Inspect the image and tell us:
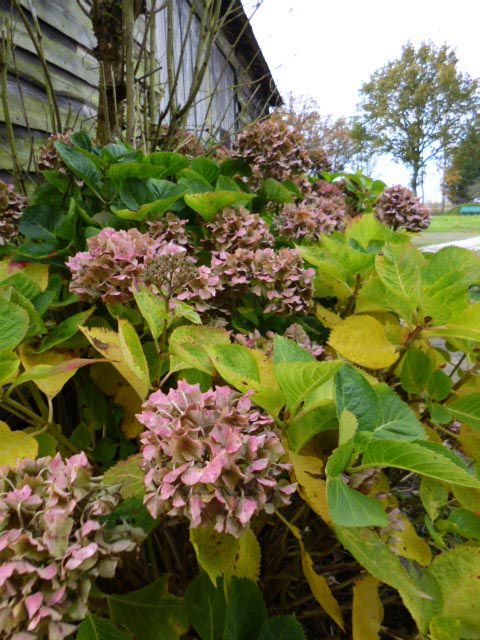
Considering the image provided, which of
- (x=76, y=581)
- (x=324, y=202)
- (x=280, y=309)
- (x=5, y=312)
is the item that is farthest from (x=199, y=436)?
(x=324, y=202)

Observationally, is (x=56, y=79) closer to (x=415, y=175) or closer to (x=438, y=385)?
A: (x=438, y=385)

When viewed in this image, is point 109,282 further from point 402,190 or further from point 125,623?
point 402,190

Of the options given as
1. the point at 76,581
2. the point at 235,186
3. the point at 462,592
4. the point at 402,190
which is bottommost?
the point at 462,592

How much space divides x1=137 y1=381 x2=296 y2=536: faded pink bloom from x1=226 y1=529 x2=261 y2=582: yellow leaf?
8 centimetres

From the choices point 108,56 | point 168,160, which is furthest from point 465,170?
point 168,160

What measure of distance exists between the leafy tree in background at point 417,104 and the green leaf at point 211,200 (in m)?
26.5

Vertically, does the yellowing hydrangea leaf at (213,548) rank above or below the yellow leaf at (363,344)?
below

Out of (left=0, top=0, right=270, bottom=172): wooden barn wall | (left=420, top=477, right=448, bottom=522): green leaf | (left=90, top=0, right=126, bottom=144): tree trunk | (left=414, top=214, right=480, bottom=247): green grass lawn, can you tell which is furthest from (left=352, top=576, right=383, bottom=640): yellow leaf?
(left=414, top=214, right=480, bottom=247): green grass lawn

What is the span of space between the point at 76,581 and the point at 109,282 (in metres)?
0.42

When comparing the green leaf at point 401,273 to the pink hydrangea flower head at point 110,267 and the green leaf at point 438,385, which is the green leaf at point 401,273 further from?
the pink hydrangea flower head at point 110,267

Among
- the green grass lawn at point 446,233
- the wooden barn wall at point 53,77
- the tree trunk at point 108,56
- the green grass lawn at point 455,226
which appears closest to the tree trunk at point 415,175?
the green grass lawn at point 455,226

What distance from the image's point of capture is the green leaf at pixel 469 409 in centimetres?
59

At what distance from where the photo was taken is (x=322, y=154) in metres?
2.43

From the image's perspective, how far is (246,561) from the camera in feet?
1.58
